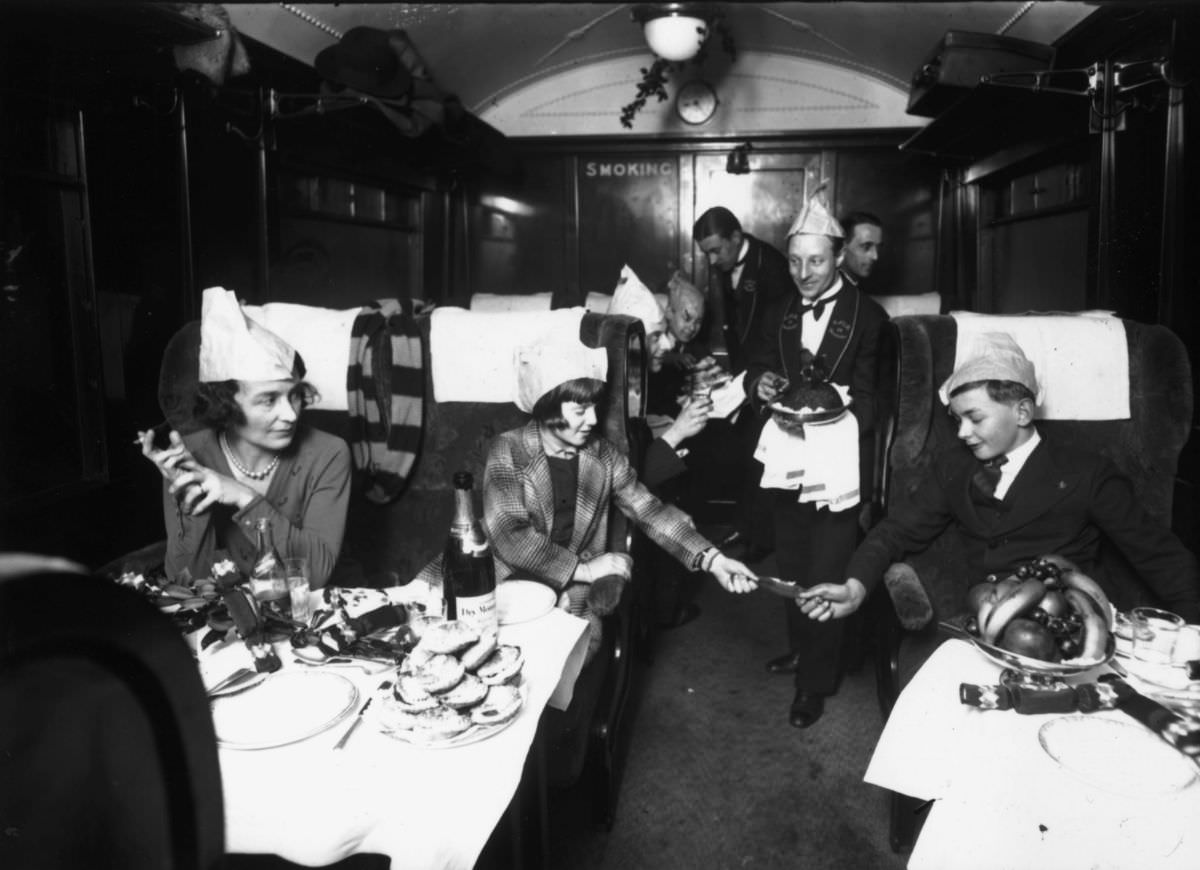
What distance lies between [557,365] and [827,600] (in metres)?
0.95

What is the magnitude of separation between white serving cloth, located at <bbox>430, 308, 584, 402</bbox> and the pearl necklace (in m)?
0.69

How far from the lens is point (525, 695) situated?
1.33 metres

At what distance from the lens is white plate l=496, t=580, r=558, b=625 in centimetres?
164

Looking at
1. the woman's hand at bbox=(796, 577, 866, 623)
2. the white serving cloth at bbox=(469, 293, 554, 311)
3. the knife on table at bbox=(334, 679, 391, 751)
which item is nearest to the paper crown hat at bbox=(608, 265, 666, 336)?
the white serving cloth at bbox=(469, 293, 554, 311)

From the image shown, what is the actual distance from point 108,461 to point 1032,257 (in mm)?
5005

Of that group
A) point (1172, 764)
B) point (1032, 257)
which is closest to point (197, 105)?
point (1172, 764)

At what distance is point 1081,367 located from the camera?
242 centimetres

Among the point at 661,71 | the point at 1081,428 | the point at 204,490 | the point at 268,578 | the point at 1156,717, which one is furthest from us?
the point at 661,71

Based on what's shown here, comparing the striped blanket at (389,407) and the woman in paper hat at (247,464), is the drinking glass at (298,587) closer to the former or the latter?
the woman in paper hat at (247,464)

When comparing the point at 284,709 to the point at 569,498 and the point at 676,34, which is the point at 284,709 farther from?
the point at 676,34

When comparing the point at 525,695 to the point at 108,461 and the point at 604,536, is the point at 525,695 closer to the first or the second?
the point at 604,536

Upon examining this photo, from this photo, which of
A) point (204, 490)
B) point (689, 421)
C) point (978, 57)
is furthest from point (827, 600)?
point (978, 57)

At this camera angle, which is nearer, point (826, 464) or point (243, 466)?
point (243, 466)

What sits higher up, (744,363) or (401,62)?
(401,62)
